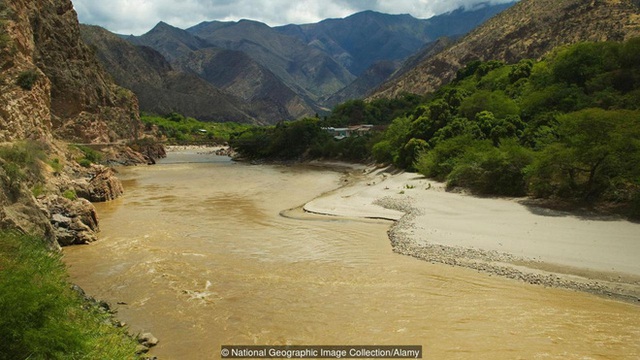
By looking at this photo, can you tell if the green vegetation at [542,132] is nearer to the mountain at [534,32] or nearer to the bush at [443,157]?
the bush at [443,157]

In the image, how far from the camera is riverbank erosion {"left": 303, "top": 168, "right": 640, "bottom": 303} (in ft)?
42.7

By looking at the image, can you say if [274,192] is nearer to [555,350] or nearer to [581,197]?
[581,197]

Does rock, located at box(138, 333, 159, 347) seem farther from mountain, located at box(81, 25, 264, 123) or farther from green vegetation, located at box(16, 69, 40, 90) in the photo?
mountain, located at box(81, 25, 264, 123)

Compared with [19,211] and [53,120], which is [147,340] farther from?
[53,120]

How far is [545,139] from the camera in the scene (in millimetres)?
27828

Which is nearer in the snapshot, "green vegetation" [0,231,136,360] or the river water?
"green vegetation" [0,231,136,360]

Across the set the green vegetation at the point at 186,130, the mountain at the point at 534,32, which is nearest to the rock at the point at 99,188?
the mountain at the point at 534,32

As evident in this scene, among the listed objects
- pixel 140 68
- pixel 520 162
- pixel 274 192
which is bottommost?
pixel 274 192

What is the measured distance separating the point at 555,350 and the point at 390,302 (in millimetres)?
4197

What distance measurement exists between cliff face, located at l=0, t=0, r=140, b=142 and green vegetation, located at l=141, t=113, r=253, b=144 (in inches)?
1310

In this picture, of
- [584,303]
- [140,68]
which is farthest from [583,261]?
[140,68]

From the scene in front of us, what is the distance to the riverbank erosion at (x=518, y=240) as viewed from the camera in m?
13.0

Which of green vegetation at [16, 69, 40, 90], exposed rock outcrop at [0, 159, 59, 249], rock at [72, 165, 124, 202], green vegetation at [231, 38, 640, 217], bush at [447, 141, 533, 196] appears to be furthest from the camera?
green vegetation at [16, 69, 40, 90]

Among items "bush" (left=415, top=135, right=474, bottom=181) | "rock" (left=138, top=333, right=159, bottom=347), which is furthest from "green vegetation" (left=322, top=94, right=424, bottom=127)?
"rock" (left=138, top=333, right=159, bottom=347)
